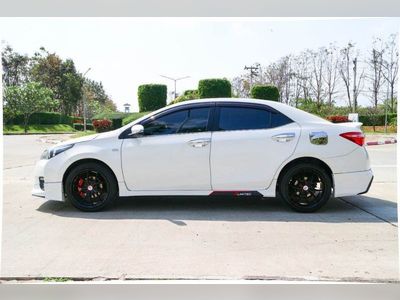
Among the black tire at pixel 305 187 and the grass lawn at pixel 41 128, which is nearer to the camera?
the black tire at pixel 305 187

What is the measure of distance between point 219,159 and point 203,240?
1.28m

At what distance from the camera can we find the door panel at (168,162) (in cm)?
529

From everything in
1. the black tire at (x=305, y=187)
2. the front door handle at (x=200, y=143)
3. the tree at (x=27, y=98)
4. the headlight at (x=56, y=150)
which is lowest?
the black tire at (x=305, y=187)

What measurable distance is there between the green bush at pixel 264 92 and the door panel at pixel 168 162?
15.7ft

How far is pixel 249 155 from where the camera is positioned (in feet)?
17.3

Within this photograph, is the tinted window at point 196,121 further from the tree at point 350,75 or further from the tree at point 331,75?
the tree at point 331,75

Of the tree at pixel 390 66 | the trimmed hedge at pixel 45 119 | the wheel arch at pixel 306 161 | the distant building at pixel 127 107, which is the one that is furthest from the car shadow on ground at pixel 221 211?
the trimmed hedge at pixel 45 119

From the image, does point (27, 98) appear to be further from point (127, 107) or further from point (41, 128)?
point (127, 107)

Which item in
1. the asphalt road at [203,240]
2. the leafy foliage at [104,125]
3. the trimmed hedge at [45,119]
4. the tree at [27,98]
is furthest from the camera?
the trimmed hedge at [45,119]

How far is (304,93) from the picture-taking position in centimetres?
1402

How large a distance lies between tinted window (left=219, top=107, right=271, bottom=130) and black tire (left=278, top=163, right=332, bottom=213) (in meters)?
0.68

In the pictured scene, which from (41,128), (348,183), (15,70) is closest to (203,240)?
(348,183)
